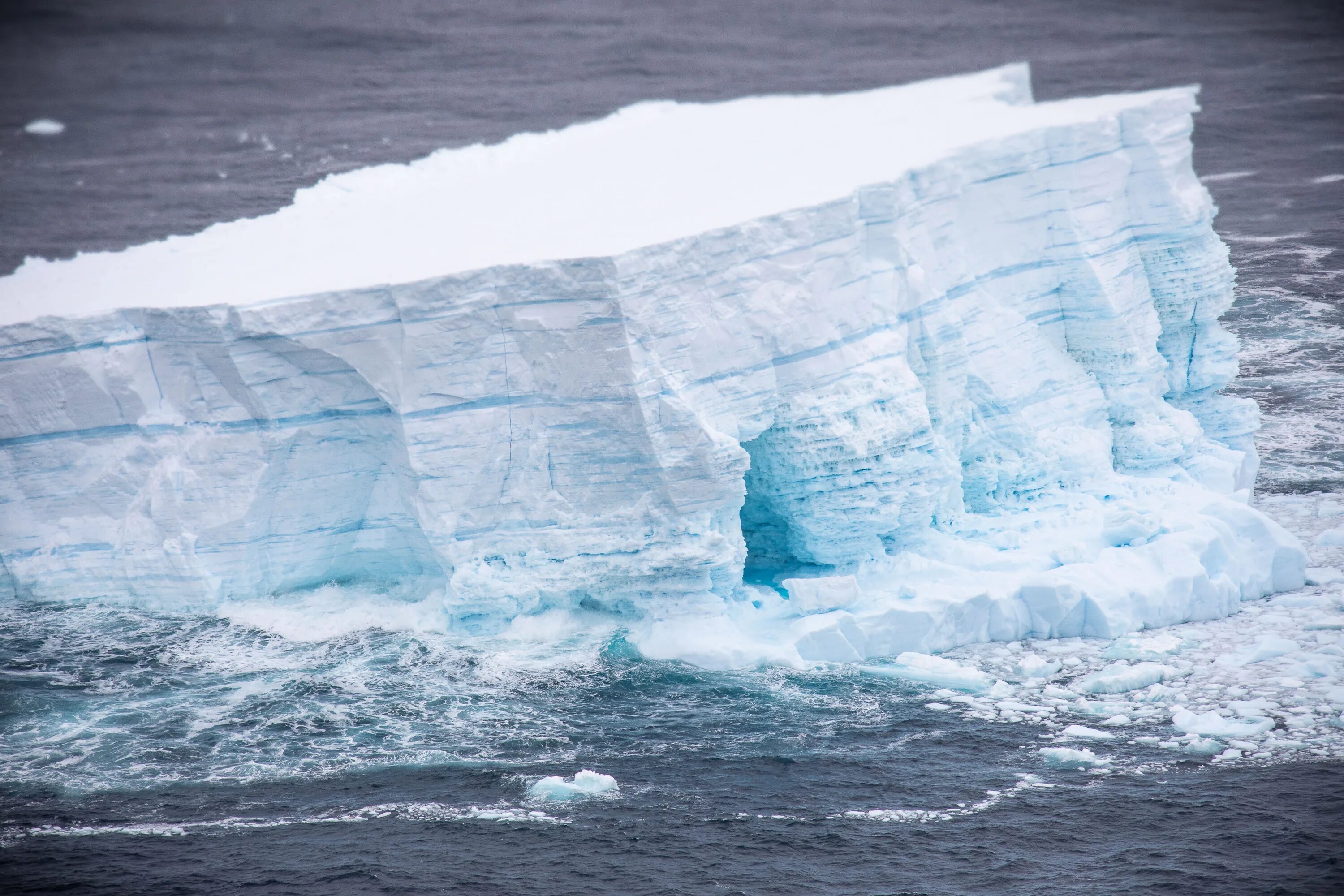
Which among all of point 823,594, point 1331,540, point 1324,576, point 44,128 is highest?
point 44,128

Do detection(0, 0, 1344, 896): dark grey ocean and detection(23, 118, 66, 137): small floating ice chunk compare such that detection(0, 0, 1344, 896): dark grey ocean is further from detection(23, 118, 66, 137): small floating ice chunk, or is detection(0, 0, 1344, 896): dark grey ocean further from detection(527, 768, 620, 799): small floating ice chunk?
detection(23, 118, 66, 137): small floating ice chunk

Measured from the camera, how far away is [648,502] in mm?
12320

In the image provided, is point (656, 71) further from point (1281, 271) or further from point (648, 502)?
point (648, 502)

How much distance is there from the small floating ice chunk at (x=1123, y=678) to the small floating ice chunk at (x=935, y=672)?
79cm

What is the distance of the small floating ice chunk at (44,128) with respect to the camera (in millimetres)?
26219

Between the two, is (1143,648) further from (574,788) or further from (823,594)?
(574,788)

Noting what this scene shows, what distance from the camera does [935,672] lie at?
12117 millimetres

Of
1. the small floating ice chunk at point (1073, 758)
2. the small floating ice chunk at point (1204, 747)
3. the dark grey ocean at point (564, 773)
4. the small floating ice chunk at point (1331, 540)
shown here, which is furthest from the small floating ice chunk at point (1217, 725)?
the small floating ice chunk at point (1331, 540)

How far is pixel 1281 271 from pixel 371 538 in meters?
16.0

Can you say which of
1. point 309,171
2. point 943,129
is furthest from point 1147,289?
point 309,171

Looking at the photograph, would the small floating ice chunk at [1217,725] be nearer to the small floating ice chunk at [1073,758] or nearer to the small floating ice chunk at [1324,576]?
the small floating ice chunk at [1073,758]

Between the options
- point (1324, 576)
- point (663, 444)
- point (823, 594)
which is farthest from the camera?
point (1324, 576)

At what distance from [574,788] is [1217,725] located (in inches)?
205

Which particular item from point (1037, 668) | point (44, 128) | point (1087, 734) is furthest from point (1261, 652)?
point (44, 128)
